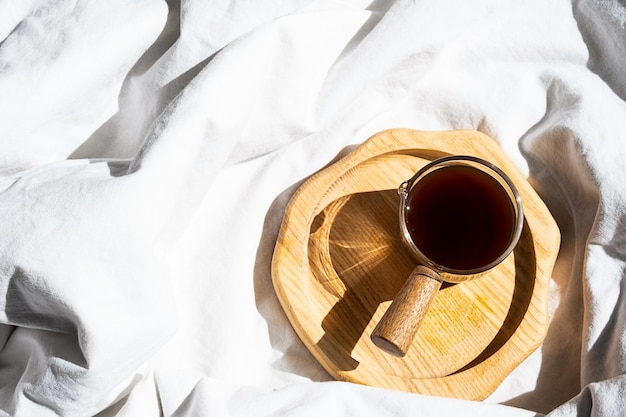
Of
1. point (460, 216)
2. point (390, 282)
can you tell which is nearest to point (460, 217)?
point (460, 216)

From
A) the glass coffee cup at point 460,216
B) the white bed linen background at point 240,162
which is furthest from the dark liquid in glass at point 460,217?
the white bed linen background at point 240,162

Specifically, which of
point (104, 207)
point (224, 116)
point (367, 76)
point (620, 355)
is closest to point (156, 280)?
point (104, 207)

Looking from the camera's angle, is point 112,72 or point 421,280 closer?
point 421,280

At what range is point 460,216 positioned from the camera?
0.79 m

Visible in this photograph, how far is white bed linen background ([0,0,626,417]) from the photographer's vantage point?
729mm

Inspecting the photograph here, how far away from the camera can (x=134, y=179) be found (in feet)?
2.42

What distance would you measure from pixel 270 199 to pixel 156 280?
0.57ft

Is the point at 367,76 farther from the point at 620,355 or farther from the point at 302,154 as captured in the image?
the point at 620,355

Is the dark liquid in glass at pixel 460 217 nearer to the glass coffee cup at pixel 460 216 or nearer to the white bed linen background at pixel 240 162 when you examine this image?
the glass coffee cup at pixel 460 216

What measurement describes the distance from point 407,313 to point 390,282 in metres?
0.12

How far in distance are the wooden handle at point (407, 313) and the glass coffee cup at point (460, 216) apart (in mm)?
27

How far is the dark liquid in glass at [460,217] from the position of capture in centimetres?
77

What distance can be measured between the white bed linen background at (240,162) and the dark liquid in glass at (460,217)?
10 cm

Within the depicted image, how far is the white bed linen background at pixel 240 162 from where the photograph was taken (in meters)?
0.73
